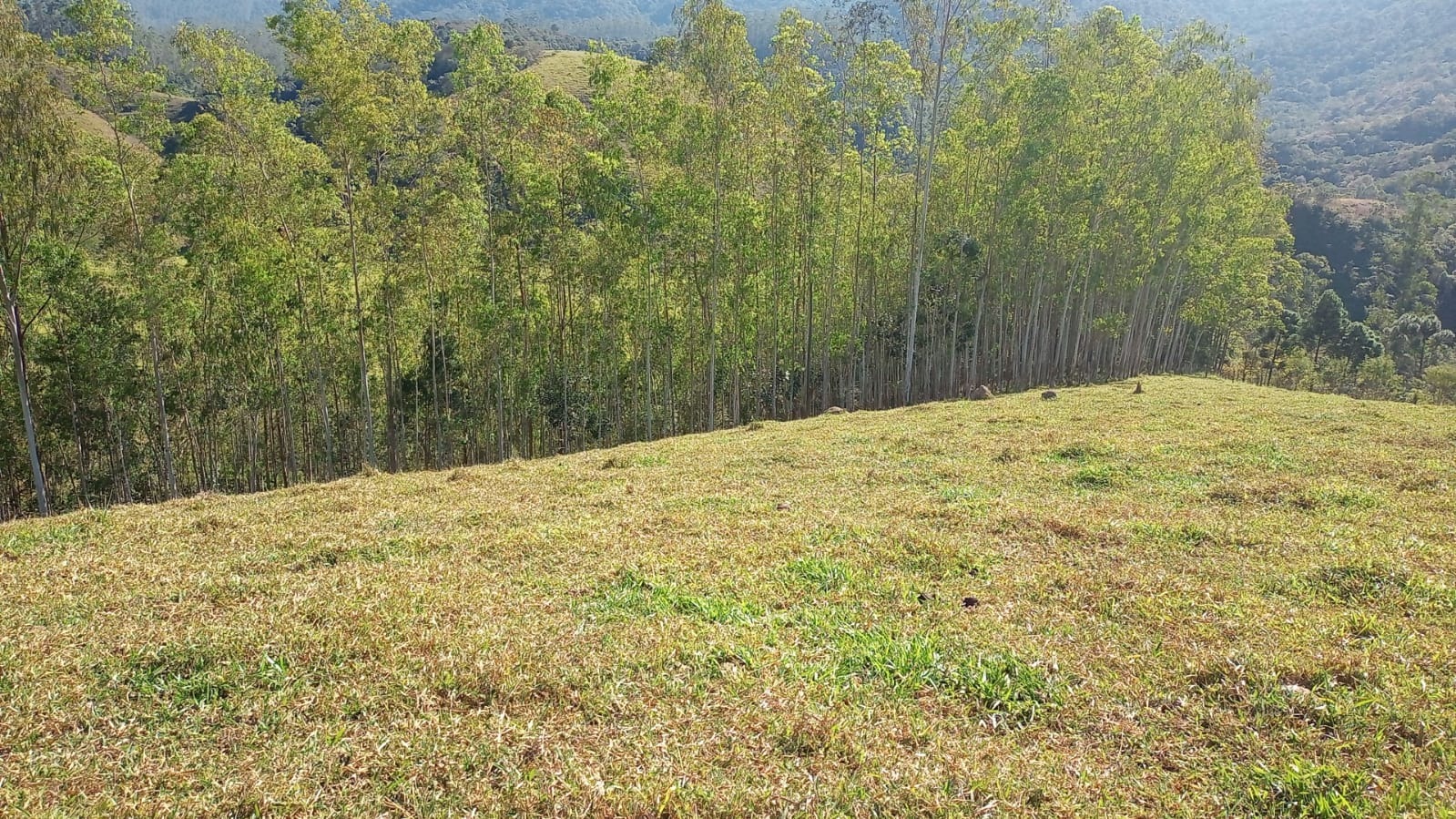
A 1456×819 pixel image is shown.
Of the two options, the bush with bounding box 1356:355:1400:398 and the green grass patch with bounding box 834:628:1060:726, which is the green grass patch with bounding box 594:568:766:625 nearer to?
the green grass patch with bounding box 834:628:1060:726

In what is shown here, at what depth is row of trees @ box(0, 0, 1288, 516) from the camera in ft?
57.6

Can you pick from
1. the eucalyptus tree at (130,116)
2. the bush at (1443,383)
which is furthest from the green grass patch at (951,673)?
the bush at (1443,383)

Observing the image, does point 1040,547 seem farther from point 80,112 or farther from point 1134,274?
point 1134,274

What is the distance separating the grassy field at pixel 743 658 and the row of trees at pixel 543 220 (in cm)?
1419

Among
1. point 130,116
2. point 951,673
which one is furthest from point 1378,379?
point 130,116

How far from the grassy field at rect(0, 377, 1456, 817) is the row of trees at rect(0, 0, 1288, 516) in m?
14.2

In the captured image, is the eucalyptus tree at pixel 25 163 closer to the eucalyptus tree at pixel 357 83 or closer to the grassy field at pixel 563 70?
the eucalyptus tree at pixel 357 83

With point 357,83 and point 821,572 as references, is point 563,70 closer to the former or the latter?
point 357,83

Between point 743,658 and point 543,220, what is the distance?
19.3 metres

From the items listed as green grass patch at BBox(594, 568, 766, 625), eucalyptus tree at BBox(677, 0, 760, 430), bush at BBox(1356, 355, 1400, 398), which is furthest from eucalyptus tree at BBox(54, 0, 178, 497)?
bush at BBox(1356, 355, 1400, 398)

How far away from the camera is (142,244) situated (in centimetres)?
1841

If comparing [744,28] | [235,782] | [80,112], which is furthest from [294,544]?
[744,28]

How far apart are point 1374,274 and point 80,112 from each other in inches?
4498

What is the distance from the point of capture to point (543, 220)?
21.0 meters
